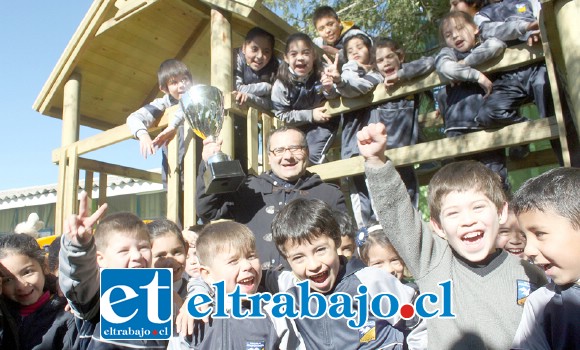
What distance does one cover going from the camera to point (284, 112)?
15.7ft

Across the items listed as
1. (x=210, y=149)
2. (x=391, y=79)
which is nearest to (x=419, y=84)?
(x=391, y=79)

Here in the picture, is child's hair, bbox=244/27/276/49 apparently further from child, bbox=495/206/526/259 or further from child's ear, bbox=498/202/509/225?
child's ear, bbox=498/202/509/225

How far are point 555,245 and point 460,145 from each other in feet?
7.79

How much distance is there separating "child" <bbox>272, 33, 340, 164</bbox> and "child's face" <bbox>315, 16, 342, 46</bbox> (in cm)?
78

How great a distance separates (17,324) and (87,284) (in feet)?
3.08

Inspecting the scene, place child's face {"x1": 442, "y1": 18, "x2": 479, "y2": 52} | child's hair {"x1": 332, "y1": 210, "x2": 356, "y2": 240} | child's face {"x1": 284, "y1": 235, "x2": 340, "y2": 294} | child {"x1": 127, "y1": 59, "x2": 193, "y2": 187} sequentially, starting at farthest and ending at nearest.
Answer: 1. child {"x1": 127, "y1": 59, "x2": 193, "y2": 187}
2. child's face {"x1": 442, "y1": 18, "x2": 479, "y2": 52}
3. child's hair {"x1": 332, "y1": 210, "x2": 356, "y2": 240}
4. child's face {"x1": 284, "y1": 235, "x2": 340, "y2": 294}

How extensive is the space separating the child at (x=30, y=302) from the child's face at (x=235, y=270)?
0.99 metres

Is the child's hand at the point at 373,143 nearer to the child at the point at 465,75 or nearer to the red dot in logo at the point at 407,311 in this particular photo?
the red dot in logo at the point at 407,311

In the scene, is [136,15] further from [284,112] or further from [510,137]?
[510,137]

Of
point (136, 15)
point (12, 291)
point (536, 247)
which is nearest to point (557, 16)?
point (536, 247)

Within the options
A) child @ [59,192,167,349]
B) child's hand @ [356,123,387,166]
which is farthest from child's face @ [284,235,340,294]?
child @ [59,192,167,349]

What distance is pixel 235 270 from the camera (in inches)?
105

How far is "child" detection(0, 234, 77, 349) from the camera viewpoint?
9.96 feet

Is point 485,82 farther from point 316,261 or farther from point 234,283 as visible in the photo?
point 234,283
